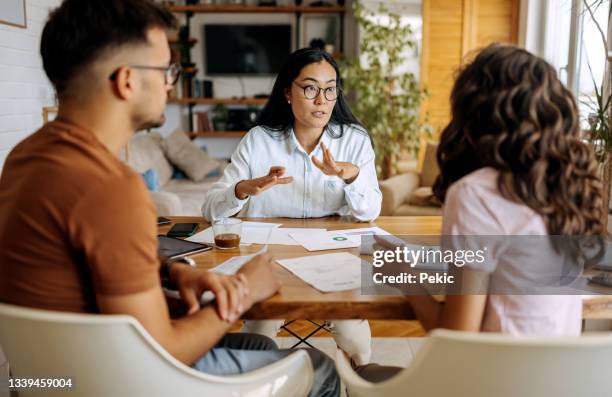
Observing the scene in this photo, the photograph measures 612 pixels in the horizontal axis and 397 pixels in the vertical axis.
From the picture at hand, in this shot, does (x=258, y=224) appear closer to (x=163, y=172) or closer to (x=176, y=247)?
(x=176, y=247)

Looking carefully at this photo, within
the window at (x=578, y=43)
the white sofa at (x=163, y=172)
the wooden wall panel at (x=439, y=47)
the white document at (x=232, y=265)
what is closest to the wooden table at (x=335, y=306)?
the white document at (x=232, y=265)

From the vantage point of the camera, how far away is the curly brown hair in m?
1.00

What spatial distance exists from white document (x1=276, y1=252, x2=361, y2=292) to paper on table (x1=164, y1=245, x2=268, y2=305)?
3.8 inches

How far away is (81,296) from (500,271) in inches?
28.0

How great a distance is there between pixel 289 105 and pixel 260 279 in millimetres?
1144

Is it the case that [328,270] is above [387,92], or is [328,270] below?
below

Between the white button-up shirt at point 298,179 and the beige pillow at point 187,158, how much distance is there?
3195 millimetres

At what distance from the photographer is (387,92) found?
5180 millimetres

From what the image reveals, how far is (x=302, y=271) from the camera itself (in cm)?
137

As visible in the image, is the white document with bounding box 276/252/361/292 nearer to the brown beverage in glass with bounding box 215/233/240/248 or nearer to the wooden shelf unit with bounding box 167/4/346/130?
the brown beverage in glass with bounding box 215/233/240/248

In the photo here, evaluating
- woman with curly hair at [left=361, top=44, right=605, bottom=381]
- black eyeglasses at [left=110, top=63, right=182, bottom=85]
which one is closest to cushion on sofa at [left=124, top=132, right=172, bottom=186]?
black eyeglasses at [left=110, top=63, right=182, bottom=85]

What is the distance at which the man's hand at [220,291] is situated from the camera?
1112 mm

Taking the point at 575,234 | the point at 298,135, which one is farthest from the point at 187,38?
the point at 575,234

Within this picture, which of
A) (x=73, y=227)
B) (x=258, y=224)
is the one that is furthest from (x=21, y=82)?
(x=73, y=227)
